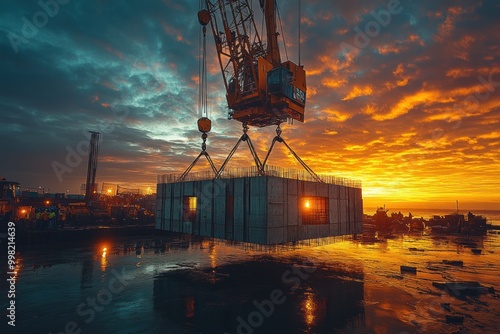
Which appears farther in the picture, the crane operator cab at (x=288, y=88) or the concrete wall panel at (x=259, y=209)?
the crane operator cab at (x=288, y=88)

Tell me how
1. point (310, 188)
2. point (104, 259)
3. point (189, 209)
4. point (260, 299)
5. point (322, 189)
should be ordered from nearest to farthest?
point (260, 299)
point (310, 188)
point (322, 189)
point (104, 259)
point (189, 209)

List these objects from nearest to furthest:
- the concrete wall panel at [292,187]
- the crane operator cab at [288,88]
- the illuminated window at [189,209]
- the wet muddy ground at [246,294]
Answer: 1. the wet muddy ground at [246,294]
2. the concrete wall panel at [292,187]
3. the crane operator cab at [288,88]
4. the illuminated window at [189,209]

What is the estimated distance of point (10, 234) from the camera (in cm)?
3197

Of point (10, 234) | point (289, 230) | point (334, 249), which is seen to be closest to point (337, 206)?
point (289, 230)

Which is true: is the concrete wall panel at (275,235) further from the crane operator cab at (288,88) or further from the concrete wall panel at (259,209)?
the crane operator cab at (288,88)

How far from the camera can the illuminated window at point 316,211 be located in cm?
2570

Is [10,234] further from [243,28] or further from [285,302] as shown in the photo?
[243,28]

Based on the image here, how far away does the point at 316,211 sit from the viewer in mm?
26562

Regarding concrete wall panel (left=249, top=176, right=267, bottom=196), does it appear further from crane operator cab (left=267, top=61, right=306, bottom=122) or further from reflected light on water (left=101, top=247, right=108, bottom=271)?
reflected light on water (left=101, top=247, right=108, bottom=271)

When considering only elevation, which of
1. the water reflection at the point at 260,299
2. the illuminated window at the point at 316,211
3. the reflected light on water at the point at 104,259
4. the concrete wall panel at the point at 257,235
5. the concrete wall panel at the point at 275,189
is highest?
the concrete wall panel at the point at 275,189

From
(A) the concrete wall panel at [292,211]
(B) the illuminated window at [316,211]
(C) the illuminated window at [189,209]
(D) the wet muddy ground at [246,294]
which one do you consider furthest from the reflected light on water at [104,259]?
(B) the illuminated window at [316,211]

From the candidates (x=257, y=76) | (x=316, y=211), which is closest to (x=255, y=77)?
(x=257, y=76)

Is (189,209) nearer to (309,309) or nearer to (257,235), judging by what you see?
(257,235)

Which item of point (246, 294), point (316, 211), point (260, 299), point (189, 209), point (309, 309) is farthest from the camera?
point (189, 209)
